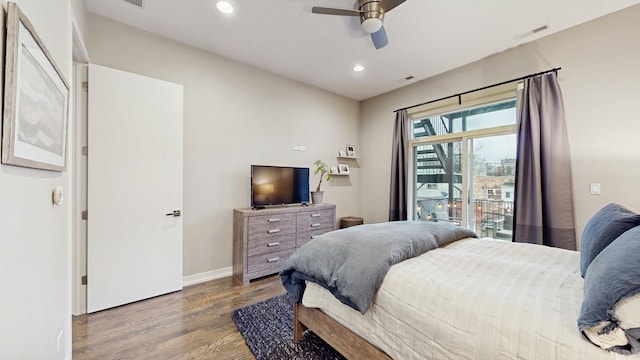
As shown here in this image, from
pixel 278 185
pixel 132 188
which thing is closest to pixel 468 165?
pixel 278 185

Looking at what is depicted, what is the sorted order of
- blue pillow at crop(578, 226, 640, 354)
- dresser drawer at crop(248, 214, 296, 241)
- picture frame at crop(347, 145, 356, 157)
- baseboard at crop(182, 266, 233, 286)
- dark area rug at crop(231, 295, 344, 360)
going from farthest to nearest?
picture frame at crop(347, 145, 356, 157) < dresser drawer at crop(248, 214, 296, 241) < baseboard at crop(182, 266, 233, 286) < dark area rug at crop(231, 295, 344, 360) < blue pillow at crop(578, 226, 640, 354)

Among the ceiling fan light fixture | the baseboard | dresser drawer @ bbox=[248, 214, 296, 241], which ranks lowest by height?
the baseboard

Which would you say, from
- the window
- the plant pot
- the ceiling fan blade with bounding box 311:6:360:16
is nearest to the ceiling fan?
the ceiling fan blade with bounding box 311:6:360:16

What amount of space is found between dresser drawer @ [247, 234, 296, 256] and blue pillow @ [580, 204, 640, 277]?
2.79m

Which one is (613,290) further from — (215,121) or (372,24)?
(215,121)

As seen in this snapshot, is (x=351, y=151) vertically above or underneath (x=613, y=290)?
above

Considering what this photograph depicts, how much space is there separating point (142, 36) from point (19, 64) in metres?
2.30

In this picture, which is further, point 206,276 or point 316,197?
point 316,197

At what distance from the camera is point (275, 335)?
6.64 ft

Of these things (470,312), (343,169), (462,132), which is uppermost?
(462,132)

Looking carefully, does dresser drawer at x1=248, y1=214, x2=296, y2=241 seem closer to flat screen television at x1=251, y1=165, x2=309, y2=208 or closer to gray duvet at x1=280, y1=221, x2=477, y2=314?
flat screen television at x1=251, y1=165, x2=309, y2=208

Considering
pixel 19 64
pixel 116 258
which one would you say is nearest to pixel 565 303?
pixel 19 64

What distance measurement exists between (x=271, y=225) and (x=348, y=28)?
2456 mm

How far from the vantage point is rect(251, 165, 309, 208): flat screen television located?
133 inches
